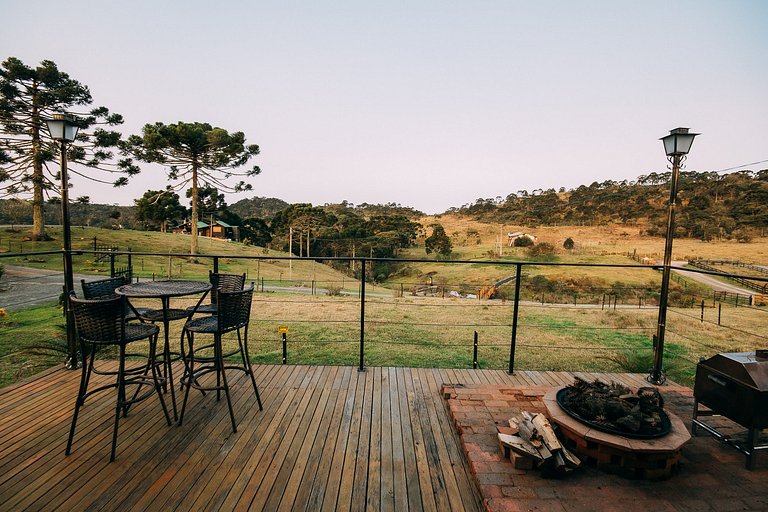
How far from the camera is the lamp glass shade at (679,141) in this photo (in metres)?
3.24

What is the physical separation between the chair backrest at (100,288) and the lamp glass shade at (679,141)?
16.5ft

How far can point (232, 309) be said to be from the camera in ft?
7.90

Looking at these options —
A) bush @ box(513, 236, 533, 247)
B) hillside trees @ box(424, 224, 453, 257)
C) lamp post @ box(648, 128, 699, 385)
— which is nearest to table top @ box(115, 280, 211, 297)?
lamp post @ box(648, 128, 699, 385)

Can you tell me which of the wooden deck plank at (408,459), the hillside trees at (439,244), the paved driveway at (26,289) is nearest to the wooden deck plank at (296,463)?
the wooden deck plank at (408,459)

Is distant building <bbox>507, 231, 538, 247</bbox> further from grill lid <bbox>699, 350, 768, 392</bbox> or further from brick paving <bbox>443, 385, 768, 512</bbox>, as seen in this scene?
brick paving <bbox>443, 385, 768, 512</bbox>

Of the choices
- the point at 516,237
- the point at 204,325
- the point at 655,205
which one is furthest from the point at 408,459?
the point at 655,205

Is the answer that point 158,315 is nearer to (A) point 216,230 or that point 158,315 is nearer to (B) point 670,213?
(B) point 670,213

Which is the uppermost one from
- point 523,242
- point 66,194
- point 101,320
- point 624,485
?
point 66,194

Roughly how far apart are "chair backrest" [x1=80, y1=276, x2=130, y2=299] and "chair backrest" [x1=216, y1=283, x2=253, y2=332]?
1.07 m

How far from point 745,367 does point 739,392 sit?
140 mm

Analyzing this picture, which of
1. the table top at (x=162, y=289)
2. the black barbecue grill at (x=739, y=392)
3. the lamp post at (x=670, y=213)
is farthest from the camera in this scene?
the lamp post at (x=670, y=213)

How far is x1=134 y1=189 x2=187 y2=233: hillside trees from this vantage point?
140 ft

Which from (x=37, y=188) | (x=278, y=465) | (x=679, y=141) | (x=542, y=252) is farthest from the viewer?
(x=542, y=252)

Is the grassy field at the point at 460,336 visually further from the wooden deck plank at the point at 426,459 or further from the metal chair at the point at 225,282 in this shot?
the wooden deck plank at the point at 426,459
